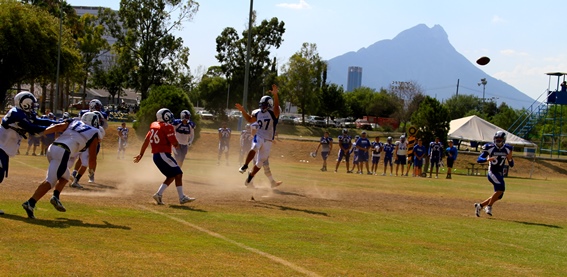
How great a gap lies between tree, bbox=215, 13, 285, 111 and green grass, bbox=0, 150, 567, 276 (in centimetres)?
6298

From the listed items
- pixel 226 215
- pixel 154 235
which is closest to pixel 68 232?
pixel 154 235

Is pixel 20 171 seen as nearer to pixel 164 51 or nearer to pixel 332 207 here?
pixel 332 207

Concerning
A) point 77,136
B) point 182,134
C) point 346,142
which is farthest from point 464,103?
point 77,136

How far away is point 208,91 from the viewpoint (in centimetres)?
9238

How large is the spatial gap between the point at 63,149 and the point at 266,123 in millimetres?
6729

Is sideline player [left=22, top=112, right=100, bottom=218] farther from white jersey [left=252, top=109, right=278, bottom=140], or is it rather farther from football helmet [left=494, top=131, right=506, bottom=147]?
football helmet [left=494, top=131, right=506, bottom=147]

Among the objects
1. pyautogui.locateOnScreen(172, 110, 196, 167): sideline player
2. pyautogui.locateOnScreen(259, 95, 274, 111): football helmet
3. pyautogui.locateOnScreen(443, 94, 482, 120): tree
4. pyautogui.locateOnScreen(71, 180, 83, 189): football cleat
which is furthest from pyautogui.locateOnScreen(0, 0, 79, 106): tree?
pyautogui.locateOnScreen(443, 94, 482, 120): tree

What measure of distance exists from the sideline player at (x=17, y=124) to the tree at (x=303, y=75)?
76205mm

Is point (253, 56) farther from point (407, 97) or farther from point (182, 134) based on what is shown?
point (182, 134)

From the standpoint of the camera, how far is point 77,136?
40.4 ft

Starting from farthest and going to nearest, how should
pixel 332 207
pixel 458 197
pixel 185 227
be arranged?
pixel 458 197 < pixel 332 207 < pixel 185 227

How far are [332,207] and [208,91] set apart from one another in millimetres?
77026

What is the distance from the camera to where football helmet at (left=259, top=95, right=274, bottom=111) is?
56.3 feet

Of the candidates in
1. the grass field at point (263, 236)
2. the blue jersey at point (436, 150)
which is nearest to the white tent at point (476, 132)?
the blue jersey at point (436, 150)
